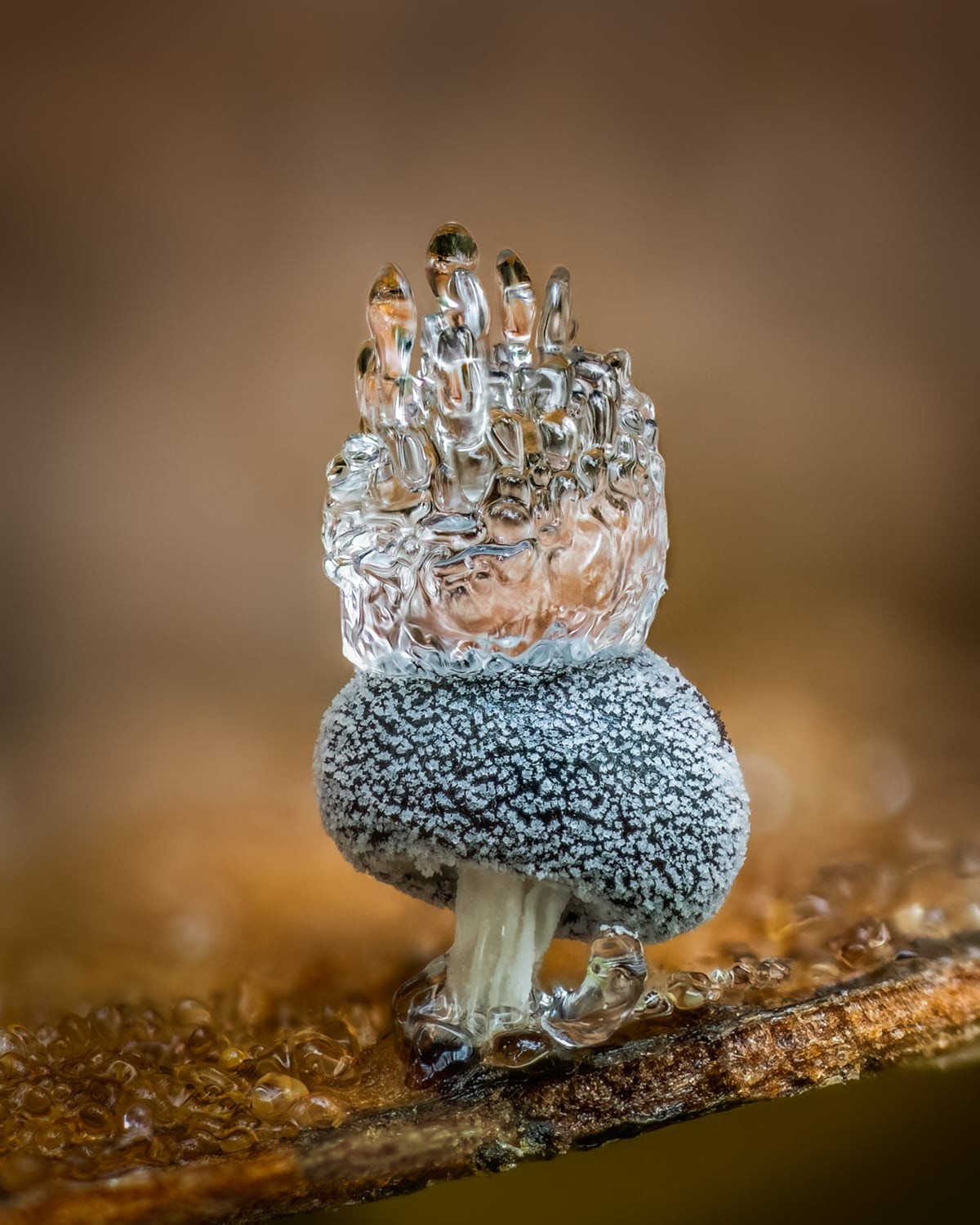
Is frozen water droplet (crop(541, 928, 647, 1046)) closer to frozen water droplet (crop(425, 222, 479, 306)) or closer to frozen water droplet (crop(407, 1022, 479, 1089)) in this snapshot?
frozen water droplet (crop(407, 1022, 479, 1089))

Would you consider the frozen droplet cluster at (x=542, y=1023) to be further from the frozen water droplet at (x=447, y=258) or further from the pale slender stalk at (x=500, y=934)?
Result: the frozen water droplet at (x=447, y=258)

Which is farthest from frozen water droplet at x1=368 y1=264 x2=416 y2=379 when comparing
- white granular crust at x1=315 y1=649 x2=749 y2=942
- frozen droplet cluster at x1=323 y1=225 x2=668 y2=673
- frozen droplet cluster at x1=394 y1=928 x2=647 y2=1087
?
frozen droplet cluster at x1=394 y1=928 x2=647 y2=1087

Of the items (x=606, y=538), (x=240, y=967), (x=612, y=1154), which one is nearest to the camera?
(x=612, y=1154)

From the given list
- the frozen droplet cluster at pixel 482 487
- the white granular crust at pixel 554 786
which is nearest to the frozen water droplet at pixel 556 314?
the frozen droplet cluster at pixel 482 487

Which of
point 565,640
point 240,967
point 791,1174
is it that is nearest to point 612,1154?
point 791,1174

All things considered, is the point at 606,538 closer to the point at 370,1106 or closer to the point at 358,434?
the point at 358,434

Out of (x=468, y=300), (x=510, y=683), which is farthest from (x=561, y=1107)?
(x=468, y=300)
